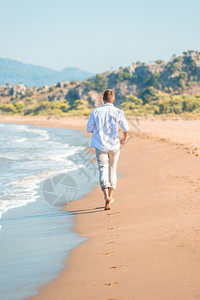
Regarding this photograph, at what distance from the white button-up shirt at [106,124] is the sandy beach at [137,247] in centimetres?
96

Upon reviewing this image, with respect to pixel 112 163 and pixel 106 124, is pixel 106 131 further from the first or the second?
pixel 112 163

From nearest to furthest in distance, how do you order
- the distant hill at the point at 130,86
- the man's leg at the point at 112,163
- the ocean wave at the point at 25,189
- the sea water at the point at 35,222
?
the sea water at the point at 35,222
the man's leg at the point at 112,163
the ocean wave at the point at 25,189
the distant hill at the point at 130,86

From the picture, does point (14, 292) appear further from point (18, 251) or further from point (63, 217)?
point (63, 217)

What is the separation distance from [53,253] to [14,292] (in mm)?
1046

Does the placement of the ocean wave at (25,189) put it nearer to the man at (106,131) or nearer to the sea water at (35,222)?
the sea water at (35,222)

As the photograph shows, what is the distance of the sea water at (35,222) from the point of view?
3.70 meters

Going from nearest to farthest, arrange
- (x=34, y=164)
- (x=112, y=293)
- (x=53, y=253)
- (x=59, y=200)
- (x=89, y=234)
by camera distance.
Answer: (x=112, y=293)
(x=53, y=253)
(x=89, y=234)
(x=59, y=200)
(x=34, y=164)

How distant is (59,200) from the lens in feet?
25.7

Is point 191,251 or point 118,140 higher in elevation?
point 118,140

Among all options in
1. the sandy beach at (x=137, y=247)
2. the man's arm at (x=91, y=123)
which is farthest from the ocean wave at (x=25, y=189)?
the man's arm at (x=91, y=123)

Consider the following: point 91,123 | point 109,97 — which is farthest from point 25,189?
point 109,97

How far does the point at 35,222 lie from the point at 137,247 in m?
2.31

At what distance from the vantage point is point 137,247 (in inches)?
163

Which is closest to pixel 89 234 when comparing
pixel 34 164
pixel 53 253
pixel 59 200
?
pixel 53 253
